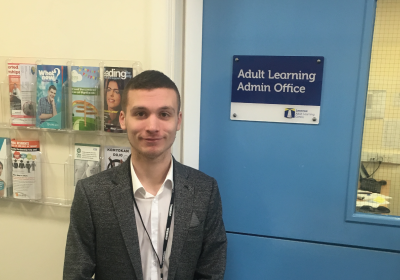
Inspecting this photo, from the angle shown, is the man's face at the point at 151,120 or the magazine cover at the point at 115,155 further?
the magazine cover at the point at 115,155

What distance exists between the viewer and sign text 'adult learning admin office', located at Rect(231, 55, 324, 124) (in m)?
1.28

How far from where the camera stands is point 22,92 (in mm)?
1349

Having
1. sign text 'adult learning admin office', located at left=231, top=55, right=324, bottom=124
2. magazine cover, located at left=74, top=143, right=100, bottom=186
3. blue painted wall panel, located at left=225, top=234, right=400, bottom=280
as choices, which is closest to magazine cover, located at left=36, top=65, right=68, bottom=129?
magazine cover, located at left=74, top=143, right=100, bottom=186

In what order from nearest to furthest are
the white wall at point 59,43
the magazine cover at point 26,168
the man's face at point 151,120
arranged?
the man's face at point 151,120, the white wall at point 59,43, the magazine cover at point 26,168

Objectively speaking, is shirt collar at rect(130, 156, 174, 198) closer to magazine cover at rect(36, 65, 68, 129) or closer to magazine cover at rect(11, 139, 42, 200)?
magazine cover at rect(36, 65, 68, 129)

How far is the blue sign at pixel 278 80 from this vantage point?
1273 millimetres

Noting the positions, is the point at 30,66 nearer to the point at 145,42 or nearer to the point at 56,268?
the point at 145,42

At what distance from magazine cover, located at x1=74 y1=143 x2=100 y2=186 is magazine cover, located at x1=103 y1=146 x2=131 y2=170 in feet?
0.11

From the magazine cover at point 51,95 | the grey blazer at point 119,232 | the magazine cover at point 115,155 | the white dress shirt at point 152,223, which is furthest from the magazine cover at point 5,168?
the white dress shirt at point 152,223

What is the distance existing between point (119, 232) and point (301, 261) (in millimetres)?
821

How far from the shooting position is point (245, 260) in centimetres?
142

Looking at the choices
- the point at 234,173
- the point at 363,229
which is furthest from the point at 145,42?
the point at 363,229

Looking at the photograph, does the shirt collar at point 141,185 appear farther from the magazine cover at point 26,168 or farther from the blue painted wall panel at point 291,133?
the magazine cover at point 26,168

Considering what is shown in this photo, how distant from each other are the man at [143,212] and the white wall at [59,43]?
0.29m
